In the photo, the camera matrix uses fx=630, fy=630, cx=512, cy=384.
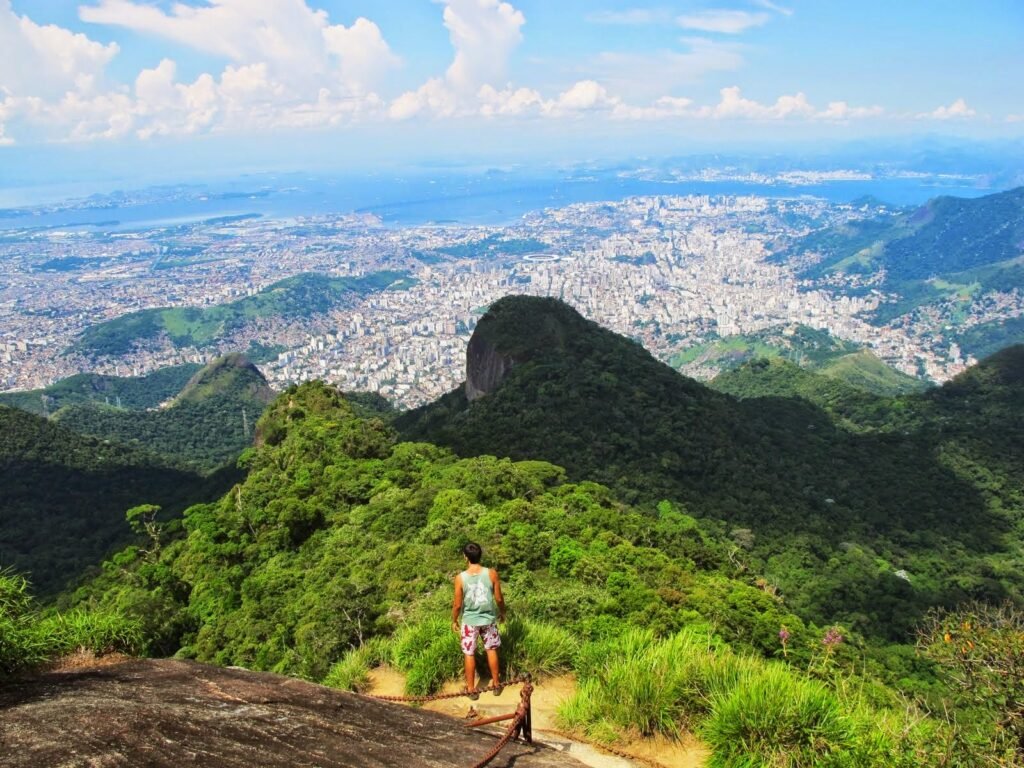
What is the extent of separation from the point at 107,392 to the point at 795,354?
106 m

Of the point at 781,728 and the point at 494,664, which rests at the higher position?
the point at 781,728

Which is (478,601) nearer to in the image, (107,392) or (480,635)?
(480,635)

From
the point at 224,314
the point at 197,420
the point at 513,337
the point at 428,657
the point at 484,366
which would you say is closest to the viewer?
the point at 428,657

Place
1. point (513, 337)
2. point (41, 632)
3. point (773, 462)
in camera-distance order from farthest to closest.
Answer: point (513, 337) → point (773, 462) → point (41, 632)

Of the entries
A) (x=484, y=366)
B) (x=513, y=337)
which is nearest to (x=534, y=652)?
(x=513, y=337)

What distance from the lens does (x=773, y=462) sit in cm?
3628

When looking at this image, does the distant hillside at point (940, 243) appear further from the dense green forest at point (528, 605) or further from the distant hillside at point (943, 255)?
the dense green forest at point (528, 605)

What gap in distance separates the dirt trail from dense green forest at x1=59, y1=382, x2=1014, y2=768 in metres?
0.12

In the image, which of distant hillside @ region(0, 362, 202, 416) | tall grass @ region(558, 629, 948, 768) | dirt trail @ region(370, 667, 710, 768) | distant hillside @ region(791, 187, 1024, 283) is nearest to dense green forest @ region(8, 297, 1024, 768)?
tall grass @ region(558, 629, 948, 768)

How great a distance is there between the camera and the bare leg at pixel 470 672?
17.2 feet

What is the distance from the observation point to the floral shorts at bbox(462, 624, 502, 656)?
522cm

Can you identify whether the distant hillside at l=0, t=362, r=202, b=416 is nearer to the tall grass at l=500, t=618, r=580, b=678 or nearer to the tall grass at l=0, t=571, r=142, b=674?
the tall grass at l=0, t=571, r=142, b=674

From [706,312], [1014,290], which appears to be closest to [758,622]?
[706,312]

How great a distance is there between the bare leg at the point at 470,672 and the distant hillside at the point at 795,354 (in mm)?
91408
